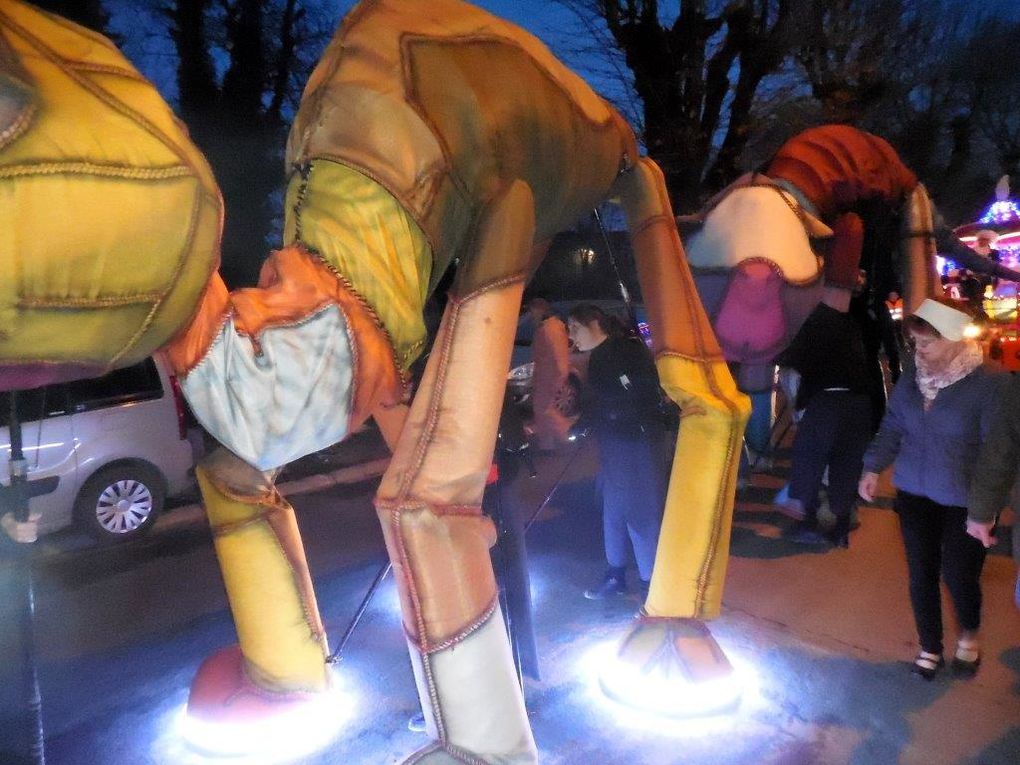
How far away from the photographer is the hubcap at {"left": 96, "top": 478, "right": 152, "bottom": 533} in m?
5.76

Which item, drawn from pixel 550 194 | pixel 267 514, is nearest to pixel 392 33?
pixel 550 194

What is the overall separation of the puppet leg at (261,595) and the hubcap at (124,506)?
3.49 meters

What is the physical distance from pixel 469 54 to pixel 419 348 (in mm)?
786

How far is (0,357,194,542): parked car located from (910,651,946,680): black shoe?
478cm

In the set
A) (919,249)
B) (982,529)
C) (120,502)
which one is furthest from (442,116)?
(120,502)

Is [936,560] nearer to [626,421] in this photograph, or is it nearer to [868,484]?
[868,484]

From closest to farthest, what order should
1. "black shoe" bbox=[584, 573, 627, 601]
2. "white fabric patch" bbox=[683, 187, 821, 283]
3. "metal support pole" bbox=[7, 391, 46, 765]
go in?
"metal support pole" bbox=[7, 391, 46, 765], "white fabric patch" bbox=[683, 187, 821, 283], "black shoe" bbox=[584, 573, 627, 601]

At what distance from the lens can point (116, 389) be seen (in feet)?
18.9

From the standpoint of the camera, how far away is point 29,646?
8.05ft

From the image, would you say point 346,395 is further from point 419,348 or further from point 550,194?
point 550,194

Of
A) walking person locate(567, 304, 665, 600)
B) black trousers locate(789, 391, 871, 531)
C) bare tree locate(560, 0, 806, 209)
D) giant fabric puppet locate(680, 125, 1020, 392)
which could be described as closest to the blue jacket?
giant fabric puppet locate(680, 125, 1020, 392)

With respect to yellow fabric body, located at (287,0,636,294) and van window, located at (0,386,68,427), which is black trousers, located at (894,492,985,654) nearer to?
yellow fabric body, located at (287,0,636,294)

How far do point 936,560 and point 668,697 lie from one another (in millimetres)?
1260

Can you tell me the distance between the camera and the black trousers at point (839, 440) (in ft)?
→ 15.5
